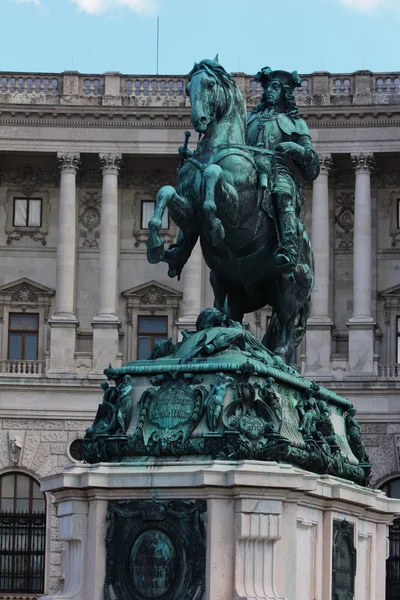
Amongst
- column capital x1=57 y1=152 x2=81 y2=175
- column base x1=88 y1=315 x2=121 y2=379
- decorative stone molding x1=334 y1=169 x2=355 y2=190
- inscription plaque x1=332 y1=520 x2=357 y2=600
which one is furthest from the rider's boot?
decorative stone molding x1=334 y1=169 x2=355 y2=190

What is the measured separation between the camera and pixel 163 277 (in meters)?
57.9

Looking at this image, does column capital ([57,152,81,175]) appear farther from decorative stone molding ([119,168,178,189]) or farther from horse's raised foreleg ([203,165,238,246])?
horse's raised foreleg ([203,165,238,246])

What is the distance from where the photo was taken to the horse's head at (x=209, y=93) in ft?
44.2

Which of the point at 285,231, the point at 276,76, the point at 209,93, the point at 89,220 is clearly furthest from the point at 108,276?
the point at 209,93

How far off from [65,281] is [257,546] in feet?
145

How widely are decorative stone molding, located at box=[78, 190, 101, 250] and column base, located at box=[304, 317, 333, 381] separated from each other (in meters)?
8.23

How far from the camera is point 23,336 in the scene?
188ft

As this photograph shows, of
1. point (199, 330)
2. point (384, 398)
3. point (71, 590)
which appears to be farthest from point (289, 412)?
point (384, 398)

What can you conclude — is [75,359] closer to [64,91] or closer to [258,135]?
[64,91]

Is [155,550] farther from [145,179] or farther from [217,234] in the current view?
[145,179]

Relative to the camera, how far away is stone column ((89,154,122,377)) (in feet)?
180

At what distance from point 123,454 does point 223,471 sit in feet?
3.07

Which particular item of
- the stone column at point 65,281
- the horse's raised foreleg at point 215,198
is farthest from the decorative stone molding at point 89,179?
the horse's raised foreleg at point 215,198

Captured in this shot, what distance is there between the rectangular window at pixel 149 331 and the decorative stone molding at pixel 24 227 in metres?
4.42
